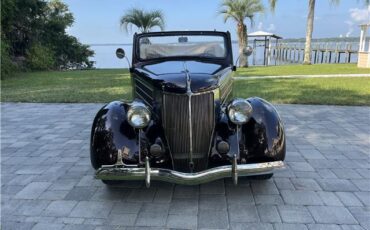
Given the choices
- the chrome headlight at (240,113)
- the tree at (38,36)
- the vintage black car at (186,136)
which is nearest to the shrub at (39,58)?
the tree at (38,36)

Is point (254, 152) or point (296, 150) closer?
point (254, 152)

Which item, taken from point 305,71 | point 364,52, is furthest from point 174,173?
point 364,52

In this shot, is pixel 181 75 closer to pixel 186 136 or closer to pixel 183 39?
pixel 186 136

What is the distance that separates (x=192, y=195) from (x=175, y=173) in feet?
1.85

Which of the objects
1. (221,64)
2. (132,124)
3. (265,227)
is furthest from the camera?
(221,64)

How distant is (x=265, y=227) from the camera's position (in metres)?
2.75

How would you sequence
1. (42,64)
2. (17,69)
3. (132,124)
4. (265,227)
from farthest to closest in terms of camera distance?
(42,64)
(17,69)
(132,124)
(265,227)

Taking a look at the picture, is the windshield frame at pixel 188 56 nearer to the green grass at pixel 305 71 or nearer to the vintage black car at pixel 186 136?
the vintage black car at pixel 186 136

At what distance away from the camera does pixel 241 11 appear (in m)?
19.4

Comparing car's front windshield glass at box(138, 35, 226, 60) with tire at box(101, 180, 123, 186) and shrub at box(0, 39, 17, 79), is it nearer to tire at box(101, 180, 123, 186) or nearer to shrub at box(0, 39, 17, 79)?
tire at box(101, 180, 123, 186)

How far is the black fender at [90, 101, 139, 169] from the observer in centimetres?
306

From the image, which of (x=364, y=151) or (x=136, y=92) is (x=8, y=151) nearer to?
(x=136, y=92)

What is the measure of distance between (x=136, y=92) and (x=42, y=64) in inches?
631

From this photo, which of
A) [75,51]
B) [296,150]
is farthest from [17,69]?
[296,150]
